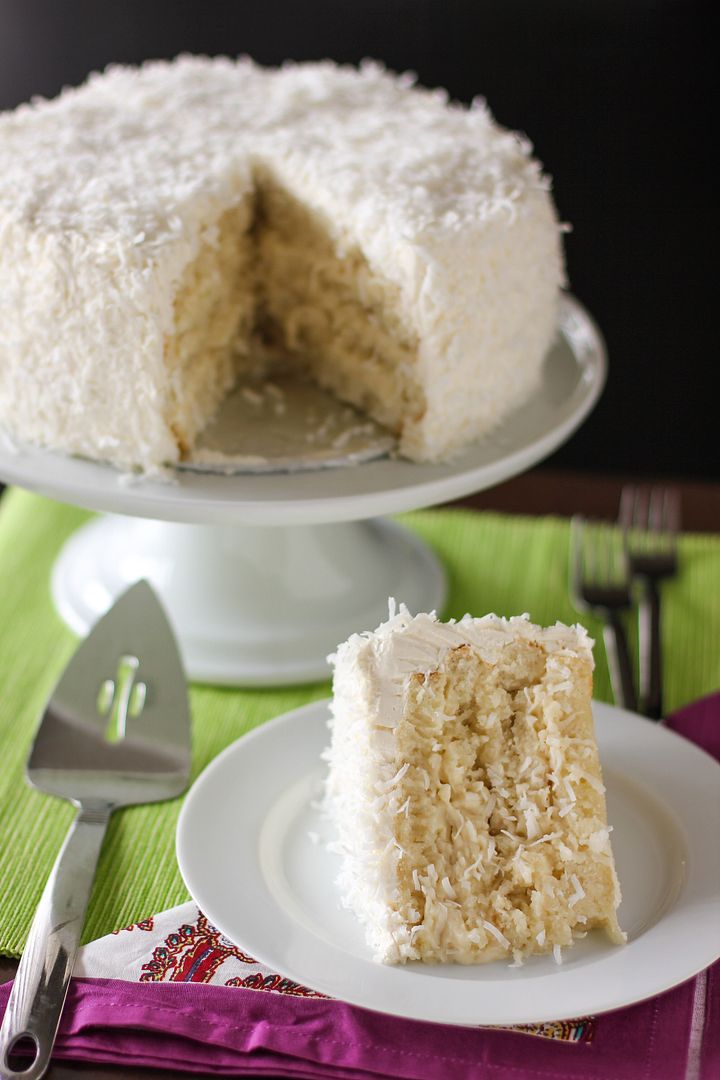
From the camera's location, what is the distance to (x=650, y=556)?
2.70 meters

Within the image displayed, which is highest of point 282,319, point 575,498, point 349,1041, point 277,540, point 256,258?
point 256,258

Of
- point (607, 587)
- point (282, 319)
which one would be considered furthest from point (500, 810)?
point (282, 319)

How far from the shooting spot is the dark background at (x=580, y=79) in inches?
158

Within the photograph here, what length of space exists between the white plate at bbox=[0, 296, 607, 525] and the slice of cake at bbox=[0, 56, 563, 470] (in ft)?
0.17

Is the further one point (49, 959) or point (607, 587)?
point (607, 587)

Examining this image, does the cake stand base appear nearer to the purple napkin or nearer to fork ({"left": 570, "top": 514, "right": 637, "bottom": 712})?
fork ({"left": 570, "top": 514, "right": 637, "bottom": 712})

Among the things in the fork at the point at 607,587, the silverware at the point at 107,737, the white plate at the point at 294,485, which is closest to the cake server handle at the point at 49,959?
the silverware at the point at 107,737

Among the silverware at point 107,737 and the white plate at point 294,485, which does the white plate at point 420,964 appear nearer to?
the silverware at point 107,737

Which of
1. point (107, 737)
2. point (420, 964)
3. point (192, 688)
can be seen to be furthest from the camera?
point (192, 688)

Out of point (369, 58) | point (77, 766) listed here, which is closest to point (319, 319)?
point (77, 766)

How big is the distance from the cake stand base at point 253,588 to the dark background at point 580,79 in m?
2.00

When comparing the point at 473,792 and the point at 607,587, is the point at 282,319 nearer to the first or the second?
the point at 607,587

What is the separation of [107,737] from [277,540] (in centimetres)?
66

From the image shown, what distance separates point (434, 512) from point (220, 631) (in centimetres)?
75
